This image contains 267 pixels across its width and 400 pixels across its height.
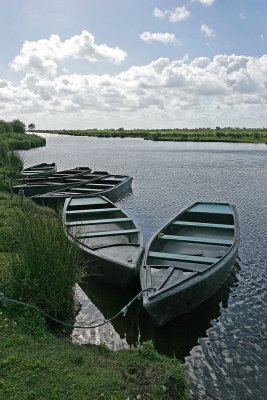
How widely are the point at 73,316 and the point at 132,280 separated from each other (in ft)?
6.20

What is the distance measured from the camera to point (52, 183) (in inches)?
980

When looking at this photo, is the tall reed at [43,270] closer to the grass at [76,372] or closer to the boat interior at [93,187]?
the grass at [76,372]

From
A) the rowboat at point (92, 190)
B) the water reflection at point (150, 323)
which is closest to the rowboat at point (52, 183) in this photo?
the rowboat at point (92, 190)

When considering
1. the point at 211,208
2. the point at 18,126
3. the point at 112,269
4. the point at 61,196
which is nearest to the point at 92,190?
the point at 61,196

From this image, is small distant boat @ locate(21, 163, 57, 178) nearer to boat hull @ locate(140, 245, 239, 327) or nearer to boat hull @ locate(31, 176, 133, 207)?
boat hull @ locate(31, 176, 133, 207)

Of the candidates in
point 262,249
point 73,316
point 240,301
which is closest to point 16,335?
Result: point 73,316

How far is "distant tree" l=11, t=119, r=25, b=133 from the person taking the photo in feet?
261

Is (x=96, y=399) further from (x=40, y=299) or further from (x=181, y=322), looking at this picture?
(x=181, y=322)

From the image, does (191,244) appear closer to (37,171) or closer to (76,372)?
(76,372)

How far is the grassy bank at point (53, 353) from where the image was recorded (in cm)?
552

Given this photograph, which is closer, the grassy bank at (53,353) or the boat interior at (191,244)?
the grassy bank at (53,353)

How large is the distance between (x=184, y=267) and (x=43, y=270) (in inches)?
163

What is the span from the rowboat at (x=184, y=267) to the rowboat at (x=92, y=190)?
24.7 ft

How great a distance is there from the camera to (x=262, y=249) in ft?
48.9
